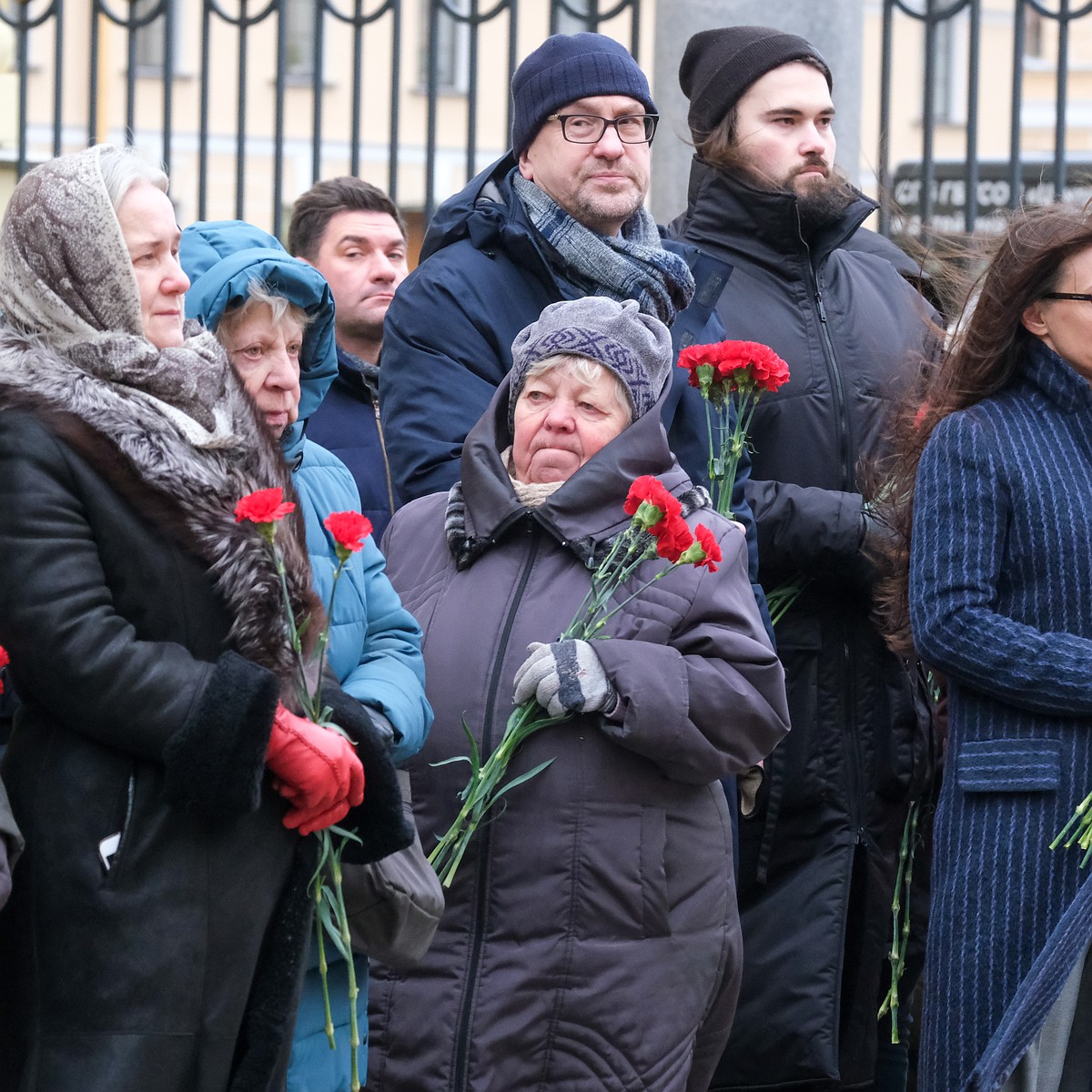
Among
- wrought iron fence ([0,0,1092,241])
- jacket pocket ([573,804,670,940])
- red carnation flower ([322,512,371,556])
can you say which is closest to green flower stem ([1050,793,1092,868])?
jacket pocket ([573,804,670,940])

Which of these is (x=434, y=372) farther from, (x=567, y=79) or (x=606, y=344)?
(x=567, y=79)

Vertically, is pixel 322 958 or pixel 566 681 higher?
pixel 566 681

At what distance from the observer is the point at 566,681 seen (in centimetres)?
306

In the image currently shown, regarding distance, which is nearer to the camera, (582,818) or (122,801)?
(122,801)

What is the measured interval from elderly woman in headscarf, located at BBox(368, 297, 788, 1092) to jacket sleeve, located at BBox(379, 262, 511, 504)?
29 centimetres

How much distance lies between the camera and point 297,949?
2.63 m

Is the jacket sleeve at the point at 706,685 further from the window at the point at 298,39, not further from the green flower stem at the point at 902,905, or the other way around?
the window at the point at 298,39

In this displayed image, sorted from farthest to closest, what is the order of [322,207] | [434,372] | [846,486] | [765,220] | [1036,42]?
1. [1036,42]
2. [322,207]
3. [765,220]
4. [846,486]
5. [434,372]

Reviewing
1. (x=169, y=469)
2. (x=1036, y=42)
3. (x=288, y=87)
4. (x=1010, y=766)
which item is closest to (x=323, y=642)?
→ (x=169, y=469)

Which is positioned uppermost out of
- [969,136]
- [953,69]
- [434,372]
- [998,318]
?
[953,69]

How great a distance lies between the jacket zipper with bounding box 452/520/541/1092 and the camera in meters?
3.06

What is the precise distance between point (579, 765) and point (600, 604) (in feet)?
0.87

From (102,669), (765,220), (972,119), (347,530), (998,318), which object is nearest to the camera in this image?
(102,669)

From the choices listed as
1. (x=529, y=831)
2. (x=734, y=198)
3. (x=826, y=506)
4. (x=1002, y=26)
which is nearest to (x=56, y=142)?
(x=734, y=198)
